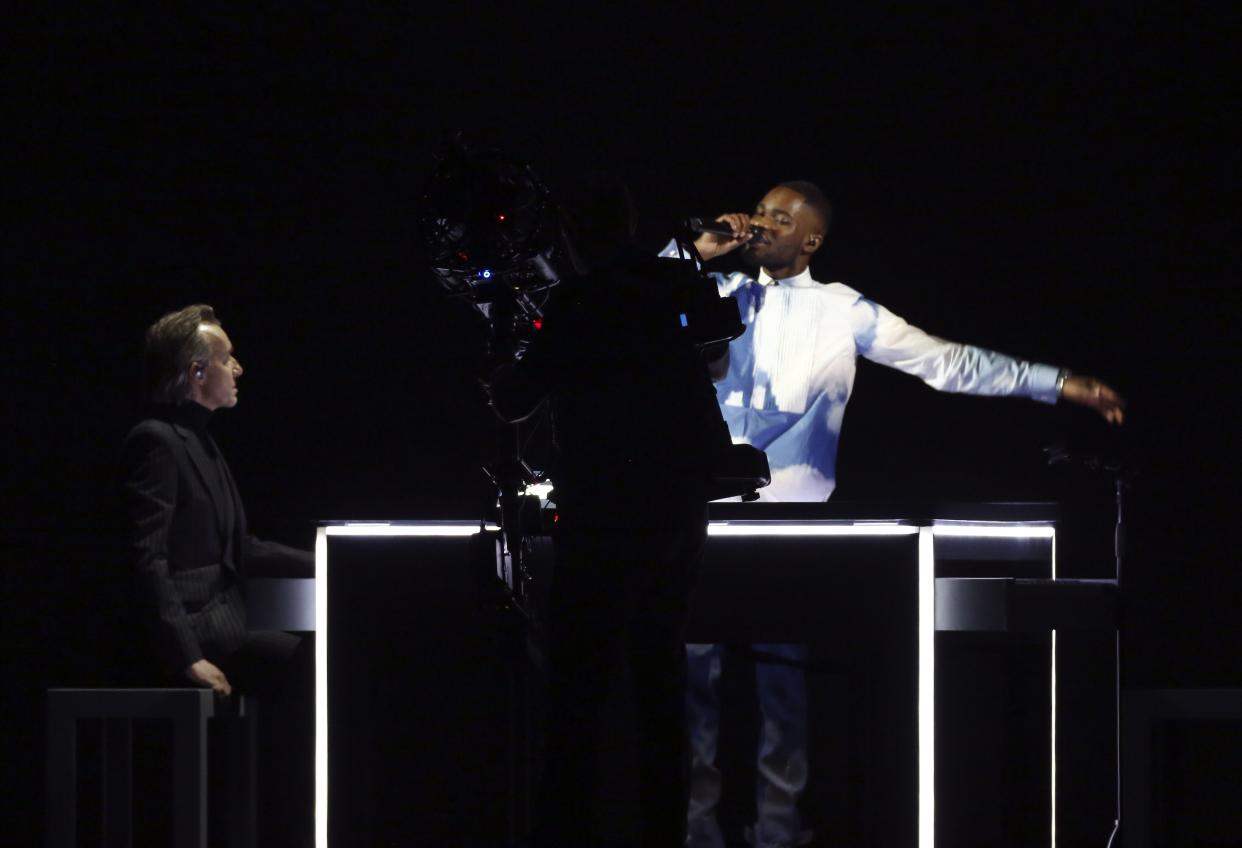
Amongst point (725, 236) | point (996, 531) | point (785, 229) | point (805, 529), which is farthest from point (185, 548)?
point (785, 229)

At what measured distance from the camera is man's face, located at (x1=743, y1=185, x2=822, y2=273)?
13.8ft

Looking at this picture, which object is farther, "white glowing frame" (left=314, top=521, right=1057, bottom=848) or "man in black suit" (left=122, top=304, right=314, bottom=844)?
"man in black suit" (left=122, top=304, right=314, bottom=844)

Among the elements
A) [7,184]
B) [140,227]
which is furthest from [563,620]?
[7,184]

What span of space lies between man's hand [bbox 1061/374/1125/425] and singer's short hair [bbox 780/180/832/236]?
3.06 ft

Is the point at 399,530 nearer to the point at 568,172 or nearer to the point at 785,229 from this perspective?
the point at 568,172

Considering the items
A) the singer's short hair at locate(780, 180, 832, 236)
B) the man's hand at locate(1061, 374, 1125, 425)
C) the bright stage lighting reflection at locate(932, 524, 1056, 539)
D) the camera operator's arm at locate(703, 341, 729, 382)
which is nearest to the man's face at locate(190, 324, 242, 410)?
the camera operator's arm at locate(703, 341, 729, 382)

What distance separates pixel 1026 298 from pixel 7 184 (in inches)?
132

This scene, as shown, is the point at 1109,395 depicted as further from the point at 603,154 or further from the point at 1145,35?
the point at 603,154

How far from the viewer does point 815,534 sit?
2699 millimetres

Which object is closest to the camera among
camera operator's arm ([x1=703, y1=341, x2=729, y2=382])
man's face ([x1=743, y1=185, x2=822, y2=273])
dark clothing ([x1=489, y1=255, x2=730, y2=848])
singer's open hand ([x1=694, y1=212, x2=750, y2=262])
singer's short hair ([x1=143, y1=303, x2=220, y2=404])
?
dark clothing ([x1=489, y1=255, x2=730, y2=848])

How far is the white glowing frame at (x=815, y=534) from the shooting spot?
2.64 meters

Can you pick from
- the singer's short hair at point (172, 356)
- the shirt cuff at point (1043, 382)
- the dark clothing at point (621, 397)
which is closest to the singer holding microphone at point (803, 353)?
the shirt cuff at point (1043, 382)

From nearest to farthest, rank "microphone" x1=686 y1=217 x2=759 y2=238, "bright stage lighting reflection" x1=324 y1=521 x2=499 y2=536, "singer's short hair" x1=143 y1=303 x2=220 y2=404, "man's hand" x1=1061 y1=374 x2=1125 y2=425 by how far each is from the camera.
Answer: "bright stage lighting reflection" x1=324 y1=521 x2=499 y2=536
"singer's short hair" x1=143 y1=303 x2=220 y2=404
"man's hand" x1=1061 y1=374 x2=1125 y2=425
"microphone" x1=686 y1=217 x2=759 y2=238

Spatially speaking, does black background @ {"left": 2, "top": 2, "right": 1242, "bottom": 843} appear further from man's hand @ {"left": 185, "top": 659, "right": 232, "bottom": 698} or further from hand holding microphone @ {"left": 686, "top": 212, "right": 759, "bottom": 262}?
man's hand @ {"left": 185, "top": 659, "right": 232, "bottom": 698}
